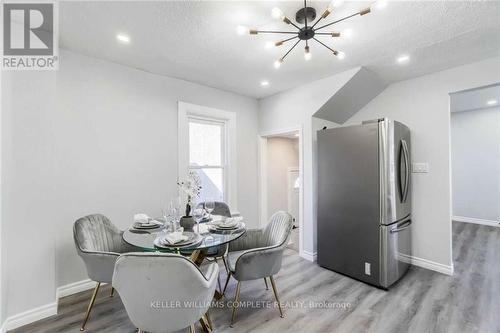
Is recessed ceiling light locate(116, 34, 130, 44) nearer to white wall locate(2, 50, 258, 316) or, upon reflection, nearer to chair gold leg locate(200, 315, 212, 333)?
white wall locate(2, 50, 258, 316)

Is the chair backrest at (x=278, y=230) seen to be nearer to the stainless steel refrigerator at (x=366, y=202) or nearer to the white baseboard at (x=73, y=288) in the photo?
the stainless steel refrigerator at (x=366, y=202)

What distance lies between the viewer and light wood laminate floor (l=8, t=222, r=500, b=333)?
1.97 meters

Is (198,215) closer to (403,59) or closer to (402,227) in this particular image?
(402,227)

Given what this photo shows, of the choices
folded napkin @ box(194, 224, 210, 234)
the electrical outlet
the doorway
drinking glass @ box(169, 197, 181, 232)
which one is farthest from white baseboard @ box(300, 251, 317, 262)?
the doorway

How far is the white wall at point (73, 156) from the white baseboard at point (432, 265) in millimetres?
3618

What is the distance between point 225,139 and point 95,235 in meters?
2.35

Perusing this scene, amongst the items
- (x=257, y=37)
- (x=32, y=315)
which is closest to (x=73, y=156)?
(x=32, y=315)

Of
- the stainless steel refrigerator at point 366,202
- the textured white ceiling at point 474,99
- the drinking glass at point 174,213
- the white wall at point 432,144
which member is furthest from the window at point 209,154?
the textured white ceiling at point 474,99

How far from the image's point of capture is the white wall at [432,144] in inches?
116

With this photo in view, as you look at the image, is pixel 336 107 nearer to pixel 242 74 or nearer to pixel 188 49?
pixel 242 74

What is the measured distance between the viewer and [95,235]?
7.18 ft

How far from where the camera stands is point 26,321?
200 cm

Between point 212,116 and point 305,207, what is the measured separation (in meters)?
2.12

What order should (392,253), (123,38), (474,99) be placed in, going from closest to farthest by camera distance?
(123,38) → (392,253) → (474,99)
